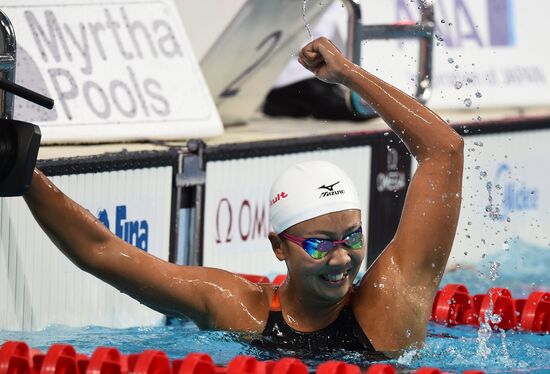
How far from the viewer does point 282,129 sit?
6219 mm

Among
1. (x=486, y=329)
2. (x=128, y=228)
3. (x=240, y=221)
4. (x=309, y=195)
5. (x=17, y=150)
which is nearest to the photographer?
(x=17, y=150)

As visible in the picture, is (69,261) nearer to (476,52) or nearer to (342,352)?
(342,352)

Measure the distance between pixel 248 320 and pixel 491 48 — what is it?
14.4 feet

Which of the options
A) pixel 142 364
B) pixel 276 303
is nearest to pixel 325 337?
pixel 276 303

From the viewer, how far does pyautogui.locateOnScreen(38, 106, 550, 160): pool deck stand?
4.91 m

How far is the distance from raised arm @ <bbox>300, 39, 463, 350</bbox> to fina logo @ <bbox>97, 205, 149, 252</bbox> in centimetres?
151

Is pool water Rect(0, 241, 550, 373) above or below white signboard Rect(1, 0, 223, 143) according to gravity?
below

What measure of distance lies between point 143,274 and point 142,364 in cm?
42

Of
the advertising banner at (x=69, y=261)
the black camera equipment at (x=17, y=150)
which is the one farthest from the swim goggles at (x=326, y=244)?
the advertising banner at (x=69, y=261)

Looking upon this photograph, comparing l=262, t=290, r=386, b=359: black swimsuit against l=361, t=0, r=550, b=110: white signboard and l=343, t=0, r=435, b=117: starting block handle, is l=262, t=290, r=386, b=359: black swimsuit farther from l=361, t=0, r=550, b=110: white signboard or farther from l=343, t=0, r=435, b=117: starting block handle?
l=361, t=0, r=550, b=110: white signboard

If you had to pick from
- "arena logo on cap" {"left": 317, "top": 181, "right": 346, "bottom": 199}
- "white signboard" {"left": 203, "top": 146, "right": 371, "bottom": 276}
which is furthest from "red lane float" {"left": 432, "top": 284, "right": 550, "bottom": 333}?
"arena logo on cap" {"left": 317, "top": 181, "right": 346, "bottom": 199}

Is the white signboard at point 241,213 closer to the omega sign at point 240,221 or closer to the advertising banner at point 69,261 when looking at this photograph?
the omega sign at point 240,221

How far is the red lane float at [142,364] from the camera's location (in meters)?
3.10

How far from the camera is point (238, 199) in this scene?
5.48 m
